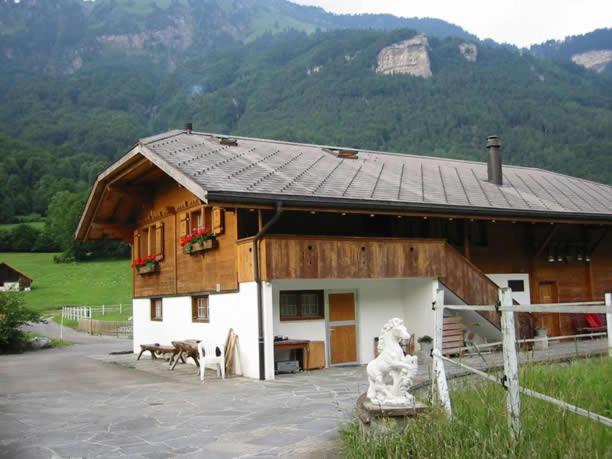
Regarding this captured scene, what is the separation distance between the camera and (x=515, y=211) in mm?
17469

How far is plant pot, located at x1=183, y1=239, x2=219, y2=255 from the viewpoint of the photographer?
1590 cm

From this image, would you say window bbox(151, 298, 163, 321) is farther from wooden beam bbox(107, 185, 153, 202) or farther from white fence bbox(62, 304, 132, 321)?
white fence bbox(62, 304, 132, 321)

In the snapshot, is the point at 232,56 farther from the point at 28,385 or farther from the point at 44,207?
the point at 28,385

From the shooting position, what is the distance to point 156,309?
69.3 ft

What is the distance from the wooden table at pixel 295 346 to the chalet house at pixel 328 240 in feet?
1.59

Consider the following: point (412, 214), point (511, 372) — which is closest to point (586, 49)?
point (412, 214)

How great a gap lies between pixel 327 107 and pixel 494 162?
80.2 m

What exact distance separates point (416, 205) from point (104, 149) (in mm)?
91432

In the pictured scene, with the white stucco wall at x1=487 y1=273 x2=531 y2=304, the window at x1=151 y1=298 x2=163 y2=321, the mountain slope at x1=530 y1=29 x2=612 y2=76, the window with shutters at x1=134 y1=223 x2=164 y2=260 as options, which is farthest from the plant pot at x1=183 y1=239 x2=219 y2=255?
the mountain slope at x1=530 y1=29 x2=612 y2=76

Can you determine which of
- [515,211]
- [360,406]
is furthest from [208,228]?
[360,406]

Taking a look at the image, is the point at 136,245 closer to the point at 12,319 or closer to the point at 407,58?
the point at 12,319

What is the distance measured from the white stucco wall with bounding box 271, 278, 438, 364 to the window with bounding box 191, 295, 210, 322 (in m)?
2.53

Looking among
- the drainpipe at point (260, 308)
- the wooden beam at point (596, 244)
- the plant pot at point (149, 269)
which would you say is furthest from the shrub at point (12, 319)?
the wooden beam at point (596, 244)

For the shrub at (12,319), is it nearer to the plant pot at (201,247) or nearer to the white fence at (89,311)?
the plant pot at (201,247)
